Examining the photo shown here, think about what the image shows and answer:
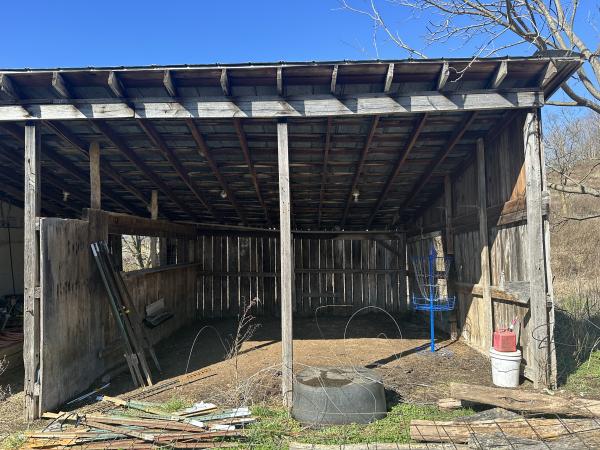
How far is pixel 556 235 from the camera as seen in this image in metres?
16.9

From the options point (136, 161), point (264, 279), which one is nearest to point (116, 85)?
point (136, 161)

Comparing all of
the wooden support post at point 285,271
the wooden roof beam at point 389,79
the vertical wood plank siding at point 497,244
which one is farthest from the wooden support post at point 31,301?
the vertical wood plank siding at point 497,244

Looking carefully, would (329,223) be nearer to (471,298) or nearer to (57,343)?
(471,298)

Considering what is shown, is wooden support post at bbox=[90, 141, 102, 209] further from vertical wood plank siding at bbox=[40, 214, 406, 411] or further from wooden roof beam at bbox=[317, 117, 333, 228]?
wooden roof beam at bbox=[317, 117, 333, 228]

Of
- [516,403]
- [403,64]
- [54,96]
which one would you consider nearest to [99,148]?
[54,96]

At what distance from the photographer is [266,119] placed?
5.61 metres

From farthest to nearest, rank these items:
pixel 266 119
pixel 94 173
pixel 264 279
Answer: pixel 264 279 → pixel 94 173 → pixel 266 119

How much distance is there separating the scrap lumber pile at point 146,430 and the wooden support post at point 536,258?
353cm

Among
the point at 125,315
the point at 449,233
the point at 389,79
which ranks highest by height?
the point at 389,79

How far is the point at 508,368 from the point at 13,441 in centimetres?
554

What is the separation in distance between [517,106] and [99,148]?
5852mm

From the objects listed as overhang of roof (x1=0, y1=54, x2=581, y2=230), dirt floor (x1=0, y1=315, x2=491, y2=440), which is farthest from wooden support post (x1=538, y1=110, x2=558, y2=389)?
dirt floor (x1=0, y1=315, x2=491, y2=440)

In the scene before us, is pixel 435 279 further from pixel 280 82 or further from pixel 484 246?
pixel 280 82

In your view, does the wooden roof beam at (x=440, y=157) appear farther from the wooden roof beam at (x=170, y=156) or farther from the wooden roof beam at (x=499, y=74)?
the wooden roof beam at (x=170, y=156)
